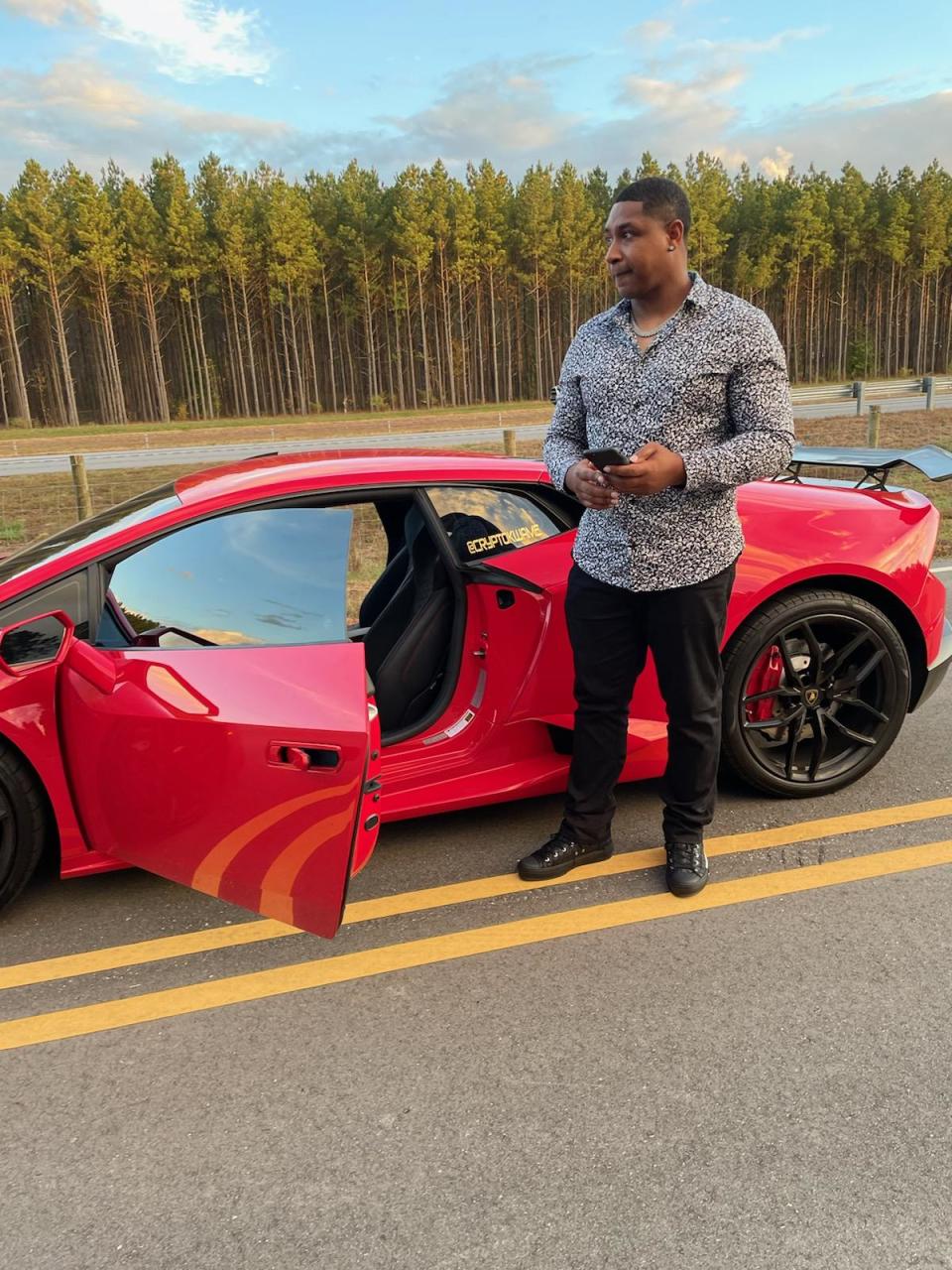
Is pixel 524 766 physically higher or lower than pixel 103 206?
lower

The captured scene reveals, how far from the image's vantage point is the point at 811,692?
3.11 meters

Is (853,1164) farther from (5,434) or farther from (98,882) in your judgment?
(5,434)

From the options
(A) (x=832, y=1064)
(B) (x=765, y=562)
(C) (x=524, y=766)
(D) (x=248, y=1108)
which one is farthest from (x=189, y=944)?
(B) (x=765, y=562)

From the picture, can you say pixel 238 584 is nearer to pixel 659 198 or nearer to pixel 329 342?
pixel 659 198

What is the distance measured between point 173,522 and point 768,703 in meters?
1.99

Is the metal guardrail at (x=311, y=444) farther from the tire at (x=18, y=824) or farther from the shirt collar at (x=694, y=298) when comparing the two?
the tire at (x=18, y=824)

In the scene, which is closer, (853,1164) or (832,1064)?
(853,1164)

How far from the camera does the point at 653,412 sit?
2.42 metres

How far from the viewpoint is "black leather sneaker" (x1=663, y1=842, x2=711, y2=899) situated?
8.66ft

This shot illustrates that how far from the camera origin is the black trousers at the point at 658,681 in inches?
100

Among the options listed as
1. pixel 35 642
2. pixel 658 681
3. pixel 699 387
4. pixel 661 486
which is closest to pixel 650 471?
pixel 661 486

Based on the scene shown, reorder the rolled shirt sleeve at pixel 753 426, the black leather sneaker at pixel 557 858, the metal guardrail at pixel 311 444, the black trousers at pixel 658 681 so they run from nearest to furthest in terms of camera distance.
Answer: the rolled shirt sleeve at pixel 753 426
the black trousers at pixel 658 681
the black leather sneaker at pixel 557 858
the metal guardrail at pixel 311 444

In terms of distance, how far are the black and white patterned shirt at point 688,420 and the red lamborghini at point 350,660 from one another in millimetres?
426

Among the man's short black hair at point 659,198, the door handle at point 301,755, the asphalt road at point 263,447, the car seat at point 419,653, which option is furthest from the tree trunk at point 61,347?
the door handle at point 301,755
